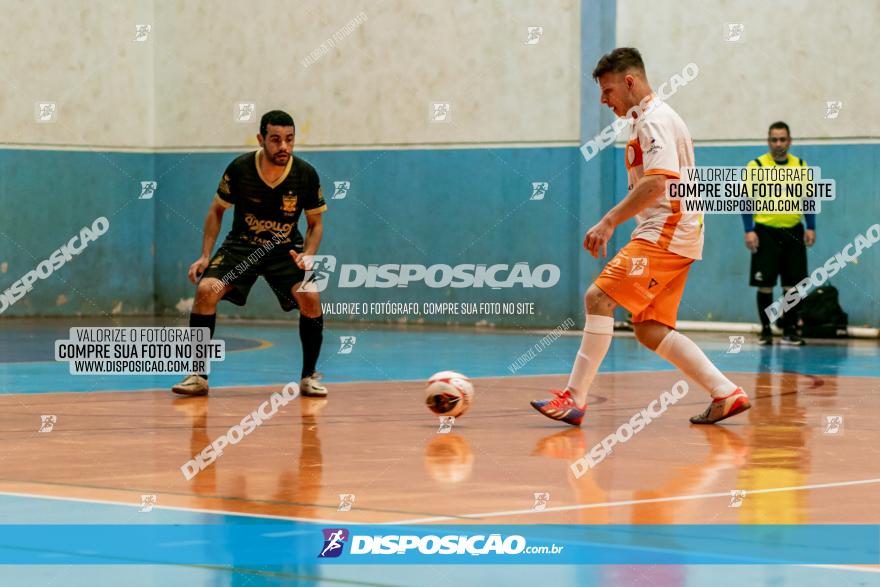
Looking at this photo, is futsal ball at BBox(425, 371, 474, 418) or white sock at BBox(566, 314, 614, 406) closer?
white sock at BBox(566, 314, 614, 406)

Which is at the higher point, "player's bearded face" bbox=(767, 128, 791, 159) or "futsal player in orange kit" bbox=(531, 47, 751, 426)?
"player's bearded face" bbox=(767, 128, 791, 159)

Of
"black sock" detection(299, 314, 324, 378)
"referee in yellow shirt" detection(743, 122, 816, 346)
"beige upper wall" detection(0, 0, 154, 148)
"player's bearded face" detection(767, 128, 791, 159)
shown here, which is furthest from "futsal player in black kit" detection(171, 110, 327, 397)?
"beige upper wall" detection(0, 0, 154, 148)

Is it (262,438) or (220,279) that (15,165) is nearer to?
(220,279)

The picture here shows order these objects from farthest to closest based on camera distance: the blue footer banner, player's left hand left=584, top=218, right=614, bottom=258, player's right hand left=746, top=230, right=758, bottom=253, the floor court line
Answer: player's right hand left=746, top=230, right=758, bottom=253 → player's left hand left=584, top=218, right=614, bottom=258 → the floor court line → the blue footer banner

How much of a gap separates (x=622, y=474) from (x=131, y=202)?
59.6 ft

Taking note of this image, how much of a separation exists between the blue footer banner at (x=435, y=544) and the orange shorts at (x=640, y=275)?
12.4ft

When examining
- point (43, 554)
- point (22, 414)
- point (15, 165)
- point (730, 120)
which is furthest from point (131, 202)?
point (43, 554)

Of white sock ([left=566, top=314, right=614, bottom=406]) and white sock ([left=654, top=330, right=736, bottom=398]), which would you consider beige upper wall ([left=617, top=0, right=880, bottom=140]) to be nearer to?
white sock ([left=654, top=330, right=736, bottom=398])

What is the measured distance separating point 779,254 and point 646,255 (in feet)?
31.7

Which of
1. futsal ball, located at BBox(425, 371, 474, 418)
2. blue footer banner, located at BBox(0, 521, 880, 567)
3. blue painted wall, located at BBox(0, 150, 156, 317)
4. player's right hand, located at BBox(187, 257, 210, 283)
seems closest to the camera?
blue footer banner, located at BBox(0, 521, 880, 567)

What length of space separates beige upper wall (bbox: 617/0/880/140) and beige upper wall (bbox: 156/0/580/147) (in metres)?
1.21

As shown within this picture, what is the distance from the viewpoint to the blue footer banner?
5863 millimetres

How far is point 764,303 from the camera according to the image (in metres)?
19.8

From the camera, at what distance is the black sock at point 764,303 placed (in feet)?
64.3
